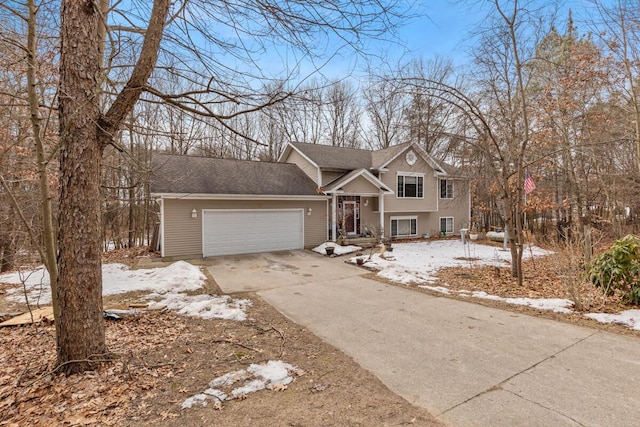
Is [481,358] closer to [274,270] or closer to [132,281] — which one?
[274,270]

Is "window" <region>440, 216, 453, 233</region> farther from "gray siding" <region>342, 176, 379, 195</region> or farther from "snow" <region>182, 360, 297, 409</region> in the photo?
"snow" <region>182, 360, 297, 409</region>

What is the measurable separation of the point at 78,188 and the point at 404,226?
1726 cm

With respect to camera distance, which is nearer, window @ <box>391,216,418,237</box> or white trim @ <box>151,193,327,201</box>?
white trim @ <box>151,193,327,201</box>

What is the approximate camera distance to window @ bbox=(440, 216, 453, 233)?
803 inches

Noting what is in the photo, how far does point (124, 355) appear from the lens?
Answer: 3.80 m

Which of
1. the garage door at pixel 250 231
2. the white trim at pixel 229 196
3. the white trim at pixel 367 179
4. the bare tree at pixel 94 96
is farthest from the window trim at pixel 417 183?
the bare tree at pixel 94 96

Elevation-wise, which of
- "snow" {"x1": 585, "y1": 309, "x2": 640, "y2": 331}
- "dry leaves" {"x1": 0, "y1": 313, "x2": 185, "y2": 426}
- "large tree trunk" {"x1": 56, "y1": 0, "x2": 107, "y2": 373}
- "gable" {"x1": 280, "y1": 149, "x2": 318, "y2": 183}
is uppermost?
"gable" {"x1": 280, "y1": 149, "x2": 318, "y2": 183}

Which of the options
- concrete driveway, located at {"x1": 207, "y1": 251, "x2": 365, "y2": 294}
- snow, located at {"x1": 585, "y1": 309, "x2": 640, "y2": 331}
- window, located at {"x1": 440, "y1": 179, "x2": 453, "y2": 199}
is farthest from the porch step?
snow, located at {"x1": 585, "y1": 309, "x2": 640, "y2": 331}

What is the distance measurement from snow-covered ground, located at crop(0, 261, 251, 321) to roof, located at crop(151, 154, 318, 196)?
368cm

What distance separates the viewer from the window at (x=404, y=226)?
18.3 m

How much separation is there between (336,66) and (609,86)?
10034 millimetres

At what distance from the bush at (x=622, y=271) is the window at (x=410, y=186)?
12.3 metres

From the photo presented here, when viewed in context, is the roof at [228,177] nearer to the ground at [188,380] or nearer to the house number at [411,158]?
the house number at [411,158]

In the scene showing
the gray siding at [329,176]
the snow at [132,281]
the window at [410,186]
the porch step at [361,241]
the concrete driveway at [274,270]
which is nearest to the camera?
the snow at [132,281]
